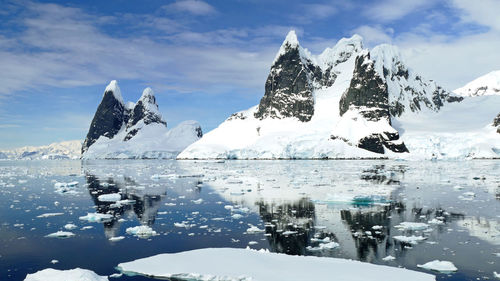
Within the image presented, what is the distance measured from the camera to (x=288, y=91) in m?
169

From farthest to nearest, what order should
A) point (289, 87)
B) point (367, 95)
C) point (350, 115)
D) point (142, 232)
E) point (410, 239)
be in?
point (289, 87), point (367, 95), point (350, 115), point (142, 232), point (410, 239)

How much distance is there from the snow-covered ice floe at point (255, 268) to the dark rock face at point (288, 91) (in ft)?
478

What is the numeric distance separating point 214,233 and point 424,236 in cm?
815

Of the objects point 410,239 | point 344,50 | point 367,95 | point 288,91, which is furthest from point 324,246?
point 344,50

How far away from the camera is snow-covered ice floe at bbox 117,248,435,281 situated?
977 centimetres

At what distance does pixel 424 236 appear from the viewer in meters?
14.2

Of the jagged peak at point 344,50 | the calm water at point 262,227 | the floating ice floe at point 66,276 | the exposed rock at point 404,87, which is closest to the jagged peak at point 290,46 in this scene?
the jagged peak at point 344,50

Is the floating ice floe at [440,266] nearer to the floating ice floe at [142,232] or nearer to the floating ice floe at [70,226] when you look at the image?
the floating ice floe at [142,232]

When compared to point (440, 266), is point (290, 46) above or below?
above

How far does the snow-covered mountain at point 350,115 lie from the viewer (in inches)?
4459

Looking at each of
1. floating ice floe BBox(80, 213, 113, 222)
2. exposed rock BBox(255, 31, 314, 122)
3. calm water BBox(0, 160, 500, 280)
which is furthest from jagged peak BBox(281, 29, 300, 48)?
floating ice floe BBox(80, 213, 113, 222)

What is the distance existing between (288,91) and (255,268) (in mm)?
161635

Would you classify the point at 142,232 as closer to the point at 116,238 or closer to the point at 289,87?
the point at 116,238

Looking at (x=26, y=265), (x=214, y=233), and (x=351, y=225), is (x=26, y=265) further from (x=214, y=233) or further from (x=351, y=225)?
(x=351, y=225)
